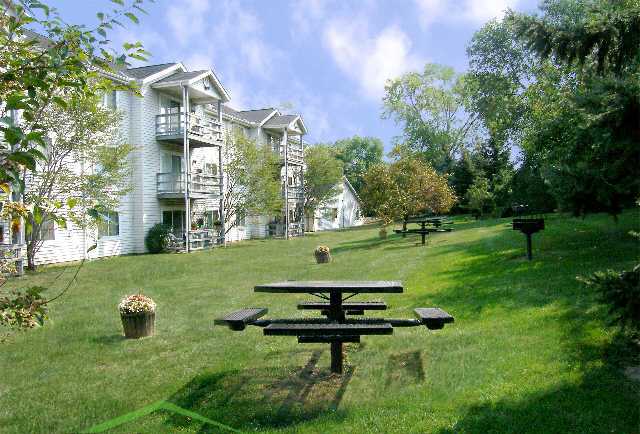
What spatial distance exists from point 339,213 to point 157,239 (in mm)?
31154

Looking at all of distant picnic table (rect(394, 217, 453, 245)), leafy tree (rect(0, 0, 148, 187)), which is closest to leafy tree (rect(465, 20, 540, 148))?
distant picnic table (rect(394, 217, 453, 245))

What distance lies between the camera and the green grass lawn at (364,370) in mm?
4664

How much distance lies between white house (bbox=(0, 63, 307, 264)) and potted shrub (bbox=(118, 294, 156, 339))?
1427cm

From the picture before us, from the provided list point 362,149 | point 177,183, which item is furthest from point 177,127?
point 362,149

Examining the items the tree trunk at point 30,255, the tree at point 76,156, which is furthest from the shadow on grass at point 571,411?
the tree trunk at point 30,255

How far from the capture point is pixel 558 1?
42.7m

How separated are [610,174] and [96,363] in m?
9.72

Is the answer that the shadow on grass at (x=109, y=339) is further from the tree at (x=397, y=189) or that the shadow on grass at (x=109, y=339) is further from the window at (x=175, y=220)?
the tree at (x=397, y=189)

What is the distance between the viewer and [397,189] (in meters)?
28.3

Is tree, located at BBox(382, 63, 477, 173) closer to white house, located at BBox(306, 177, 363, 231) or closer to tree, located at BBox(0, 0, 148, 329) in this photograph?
white house, located at BBox(306, 177, 363, 231)

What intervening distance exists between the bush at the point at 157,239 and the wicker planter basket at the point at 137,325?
17507mm

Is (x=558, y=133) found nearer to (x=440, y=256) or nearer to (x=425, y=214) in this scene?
(x=440, y=256)

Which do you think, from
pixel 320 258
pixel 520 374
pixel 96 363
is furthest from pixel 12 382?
pixel 320 258

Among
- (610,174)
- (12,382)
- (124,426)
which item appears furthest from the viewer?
(610,174)
